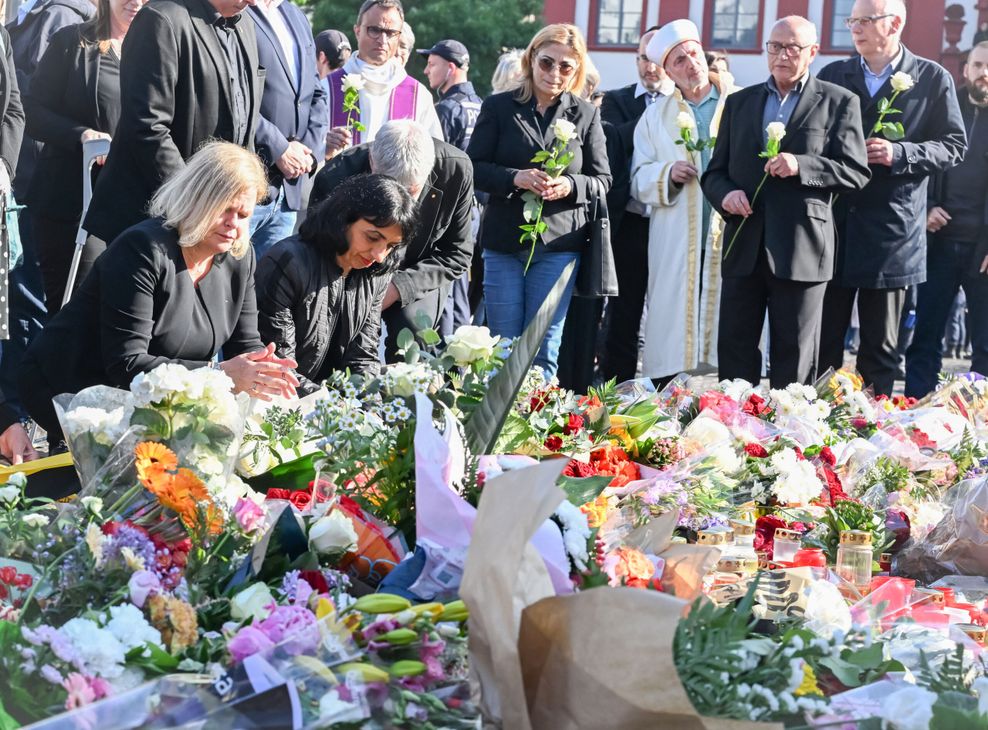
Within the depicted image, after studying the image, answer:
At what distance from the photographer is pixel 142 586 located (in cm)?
153

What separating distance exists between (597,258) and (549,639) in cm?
478

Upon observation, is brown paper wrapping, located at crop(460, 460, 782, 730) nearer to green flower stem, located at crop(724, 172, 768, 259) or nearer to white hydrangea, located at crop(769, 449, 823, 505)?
white hydrangea, located at crop(769, 449, 823, 505)

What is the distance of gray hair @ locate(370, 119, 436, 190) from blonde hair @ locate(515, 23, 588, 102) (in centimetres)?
128

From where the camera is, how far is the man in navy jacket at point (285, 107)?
16.9 ft

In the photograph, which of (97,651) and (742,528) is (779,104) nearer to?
(742,528)

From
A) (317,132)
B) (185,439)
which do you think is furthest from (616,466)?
(317,132)

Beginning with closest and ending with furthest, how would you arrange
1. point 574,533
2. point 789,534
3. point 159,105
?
point 574,533
point 789,534
point 159,105

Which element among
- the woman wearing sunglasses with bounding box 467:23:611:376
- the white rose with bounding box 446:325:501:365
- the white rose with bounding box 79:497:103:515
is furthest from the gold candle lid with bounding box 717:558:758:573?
the woman wearing sunglasses with bounding box 467:23:611:376

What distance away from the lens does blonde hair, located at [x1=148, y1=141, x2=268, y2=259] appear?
3502mm

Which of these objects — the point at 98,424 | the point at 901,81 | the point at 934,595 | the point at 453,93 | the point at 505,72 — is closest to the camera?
the point at 98,424

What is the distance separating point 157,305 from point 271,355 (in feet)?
2.33

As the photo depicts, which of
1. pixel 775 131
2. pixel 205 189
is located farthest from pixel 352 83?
pixel 205 189

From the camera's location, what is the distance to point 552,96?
590cm

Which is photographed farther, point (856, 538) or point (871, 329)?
point (871, 329)
